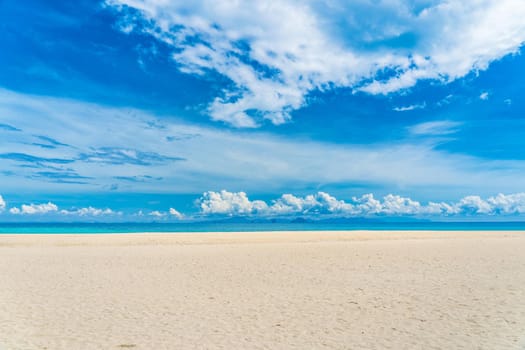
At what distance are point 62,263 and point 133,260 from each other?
12.7 ft

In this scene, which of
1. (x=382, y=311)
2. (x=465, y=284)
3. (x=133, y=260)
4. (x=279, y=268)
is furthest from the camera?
(x=133, y=260)

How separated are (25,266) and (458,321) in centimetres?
2088

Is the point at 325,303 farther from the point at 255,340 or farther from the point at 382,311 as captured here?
the point at 255,340

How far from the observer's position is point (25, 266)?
1966 centimetres

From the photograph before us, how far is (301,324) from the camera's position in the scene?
9258mm

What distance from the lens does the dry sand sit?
8.09 meters

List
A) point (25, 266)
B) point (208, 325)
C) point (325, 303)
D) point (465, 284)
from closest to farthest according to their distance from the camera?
point (208, 325) → point (325, 303) → point (465, 284) → point (25, 266)

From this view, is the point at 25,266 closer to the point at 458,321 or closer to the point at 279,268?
the point at 279,268

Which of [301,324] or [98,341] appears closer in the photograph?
[98,341]

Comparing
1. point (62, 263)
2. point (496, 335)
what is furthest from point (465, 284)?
point (62, 263)

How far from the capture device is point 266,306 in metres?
11.0

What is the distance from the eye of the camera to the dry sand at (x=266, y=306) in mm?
8094

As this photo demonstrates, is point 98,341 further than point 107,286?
No

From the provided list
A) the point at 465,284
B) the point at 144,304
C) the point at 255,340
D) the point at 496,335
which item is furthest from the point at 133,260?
the point at 496,335
